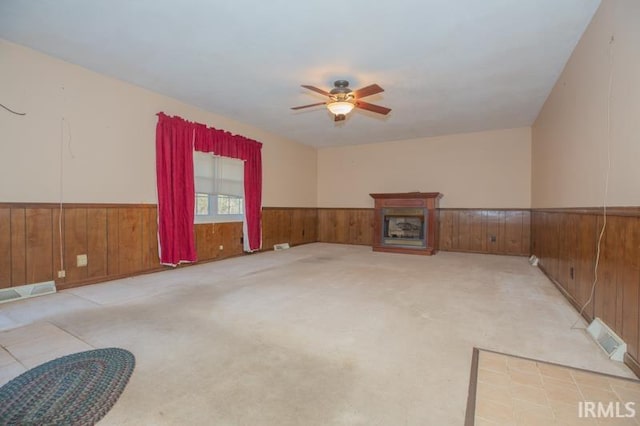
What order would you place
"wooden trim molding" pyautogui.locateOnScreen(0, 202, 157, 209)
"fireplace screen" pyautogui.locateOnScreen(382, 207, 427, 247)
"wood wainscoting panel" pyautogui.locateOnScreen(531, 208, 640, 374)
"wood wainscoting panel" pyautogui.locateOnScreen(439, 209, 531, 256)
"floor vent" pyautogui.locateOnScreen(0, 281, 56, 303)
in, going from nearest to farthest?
"wood wainscoting panel" pyautogui.locateOnScreen(531, 208, 640, 374)
"floor vent" pyautogui.locateOnScreen(0, 281, 56, 303)
"wooden trim molding" pyautogui.locateOnScreen(0, 202, 157, 209)
"wood wainscoting panel" pyautogui.locateOnScreen(439, 209, 531, 256)
"fireplace screen" pyautogui.locateOnScreen(382, 207, 427, 247)

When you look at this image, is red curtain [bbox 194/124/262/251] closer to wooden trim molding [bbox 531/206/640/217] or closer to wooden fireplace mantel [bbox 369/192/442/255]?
wooden fireplace mantel [bbox 369/192/442/255]

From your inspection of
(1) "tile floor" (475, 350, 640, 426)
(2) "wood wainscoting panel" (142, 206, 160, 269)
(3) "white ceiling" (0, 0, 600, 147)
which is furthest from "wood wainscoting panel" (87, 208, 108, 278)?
(1) "tile floor" (475, 350, 640, 426)

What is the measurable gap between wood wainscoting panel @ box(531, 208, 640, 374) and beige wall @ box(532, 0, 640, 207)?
14cm

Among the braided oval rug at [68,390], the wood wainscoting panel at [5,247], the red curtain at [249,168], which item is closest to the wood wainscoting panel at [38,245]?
the wood wainscoting panel at [5,247]

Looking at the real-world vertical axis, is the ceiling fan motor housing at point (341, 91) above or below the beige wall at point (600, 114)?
above

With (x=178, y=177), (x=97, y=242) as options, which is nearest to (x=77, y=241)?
(x=97, y=242)

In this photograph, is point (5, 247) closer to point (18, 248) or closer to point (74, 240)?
point (18, 248)

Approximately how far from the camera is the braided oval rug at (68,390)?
1266 mm

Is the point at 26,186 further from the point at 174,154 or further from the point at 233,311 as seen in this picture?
the point at 233,311

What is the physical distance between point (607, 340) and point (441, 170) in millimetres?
4910

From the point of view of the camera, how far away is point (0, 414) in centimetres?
127

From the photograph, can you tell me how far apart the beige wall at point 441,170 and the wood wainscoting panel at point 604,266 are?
2490 millimetres

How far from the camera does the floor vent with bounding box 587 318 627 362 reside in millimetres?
1793

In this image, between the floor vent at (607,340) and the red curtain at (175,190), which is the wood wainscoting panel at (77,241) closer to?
the red curtain at (175,190)
